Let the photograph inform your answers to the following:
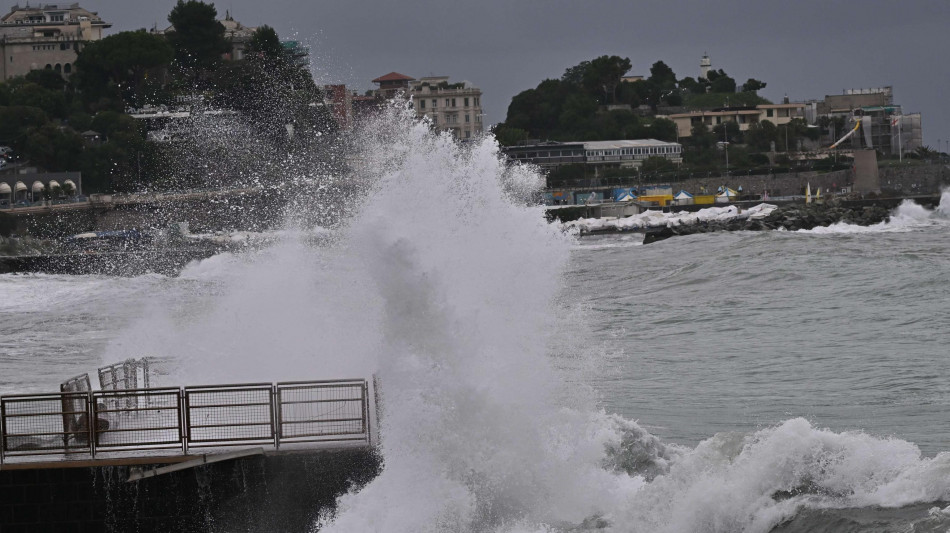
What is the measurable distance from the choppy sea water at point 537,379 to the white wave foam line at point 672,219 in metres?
49.9

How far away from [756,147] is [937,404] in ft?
488

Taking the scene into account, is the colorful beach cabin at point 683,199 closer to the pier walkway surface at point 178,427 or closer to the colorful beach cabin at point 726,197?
the colorful beach cabin at point 726,197

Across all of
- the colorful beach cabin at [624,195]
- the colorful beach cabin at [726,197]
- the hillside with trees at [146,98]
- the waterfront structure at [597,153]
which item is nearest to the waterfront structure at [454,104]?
the waterfront structure at [597,153]

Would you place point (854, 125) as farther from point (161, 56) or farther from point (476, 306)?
point (476, 306)

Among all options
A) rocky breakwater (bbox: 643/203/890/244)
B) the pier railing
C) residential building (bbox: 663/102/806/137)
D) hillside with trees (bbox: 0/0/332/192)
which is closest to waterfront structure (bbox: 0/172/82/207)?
hillside with trees (bbox: 0/0/332/192)

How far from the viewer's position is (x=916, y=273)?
3509 centimetres

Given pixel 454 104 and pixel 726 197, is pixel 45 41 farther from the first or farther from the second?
pixel 726 197

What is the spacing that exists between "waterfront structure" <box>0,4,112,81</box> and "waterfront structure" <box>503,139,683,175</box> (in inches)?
2057

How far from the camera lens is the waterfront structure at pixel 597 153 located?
142m

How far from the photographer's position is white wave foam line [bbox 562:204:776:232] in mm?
77250

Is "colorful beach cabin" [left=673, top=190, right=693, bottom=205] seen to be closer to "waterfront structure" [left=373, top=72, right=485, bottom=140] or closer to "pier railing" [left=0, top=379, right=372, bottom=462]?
"waterfront structure" [left=373, top=72, right=485, bottom=140]

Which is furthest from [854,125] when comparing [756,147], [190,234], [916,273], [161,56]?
[916,273]

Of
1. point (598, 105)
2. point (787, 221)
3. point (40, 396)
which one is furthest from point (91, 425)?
point (598, 105)

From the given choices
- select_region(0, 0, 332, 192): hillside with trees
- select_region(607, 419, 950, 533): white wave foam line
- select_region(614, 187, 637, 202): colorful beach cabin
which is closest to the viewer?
select_region(607, 419, 950, 533): white wave foam line
